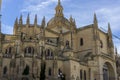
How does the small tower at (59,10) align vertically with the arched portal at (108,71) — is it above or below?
above

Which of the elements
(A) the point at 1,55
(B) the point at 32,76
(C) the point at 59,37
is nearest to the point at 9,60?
(A) the point at 1,55

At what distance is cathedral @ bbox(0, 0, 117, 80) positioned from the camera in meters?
44.1

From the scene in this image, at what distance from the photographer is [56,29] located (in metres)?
61.7

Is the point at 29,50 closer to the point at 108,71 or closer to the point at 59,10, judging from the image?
the point at 108,71

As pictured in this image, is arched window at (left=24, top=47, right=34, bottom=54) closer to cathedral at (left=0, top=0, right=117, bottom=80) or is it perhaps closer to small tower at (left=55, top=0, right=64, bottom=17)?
cathedral at (left=0, top=0, right=117, bottom=80)

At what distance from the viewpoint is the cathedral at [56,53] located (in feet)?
145

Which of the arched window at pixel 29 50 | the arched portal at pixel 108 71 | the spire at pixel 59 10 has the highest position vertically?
the spire at pixel 59 10

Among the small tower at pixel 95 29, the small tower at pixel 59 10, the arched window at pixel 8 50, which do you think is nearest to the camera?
the arched window at pixel 8 50

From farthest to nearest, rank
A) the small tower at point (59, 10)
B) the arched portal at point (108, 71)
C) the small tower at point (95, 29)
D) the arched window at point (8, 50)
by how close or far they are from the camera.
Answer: the small tower at point (59, 10) → the arched portal at point (108, 71) → the small tower at point (95, 29) → the arched window at point (8, 50)

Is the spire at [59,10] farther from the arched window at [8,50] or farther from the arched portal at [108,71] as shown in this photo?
the arched window at [8,50]

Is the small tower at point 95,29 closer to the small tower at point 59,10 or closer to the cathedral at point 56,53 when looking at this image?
the cathedral at point 56,53

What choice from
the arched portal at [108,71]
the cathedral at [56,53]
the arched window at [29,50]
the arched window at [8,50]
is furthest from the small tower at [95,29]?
the arched window at [8,50]

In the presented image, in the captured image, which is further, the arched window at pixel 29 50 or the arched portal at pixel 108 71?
the arched portal at pixel 108 71

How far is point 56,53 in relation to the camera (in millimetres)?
47781
